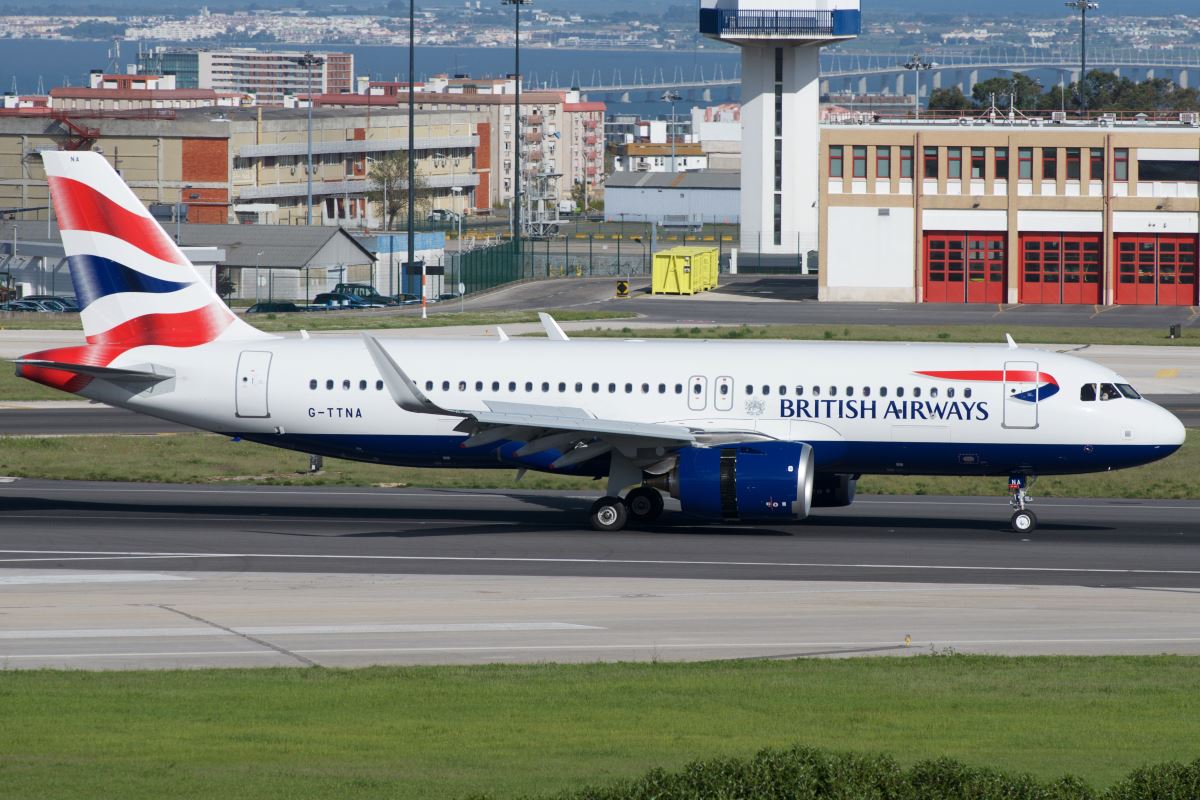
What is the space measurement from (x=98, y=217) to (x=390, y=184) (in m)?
138

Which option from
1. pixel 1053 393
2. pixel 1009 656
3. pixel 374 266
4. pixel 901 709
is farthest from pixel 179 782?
pixel 374 266

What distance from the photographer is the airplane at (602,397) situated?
34094mm

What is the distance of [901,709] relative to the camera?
63.2 ft

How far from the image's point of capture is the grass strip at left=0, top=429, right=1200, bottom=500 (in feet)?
136

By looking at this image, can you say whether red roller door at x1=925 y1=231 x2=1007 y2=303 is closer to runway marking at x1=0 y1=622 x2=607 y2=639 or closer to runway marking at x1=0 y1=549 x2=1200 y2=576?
runway marking at x1=0 y1=549 x2=1200 y2=576

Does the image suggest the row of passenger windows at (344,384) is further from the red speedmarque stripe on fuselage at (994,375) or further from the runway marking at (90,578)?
the red speedmarque stripe on fuselage at (994,375)

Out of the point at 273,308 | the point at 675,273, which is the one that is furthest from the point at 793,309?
the point at 273,308

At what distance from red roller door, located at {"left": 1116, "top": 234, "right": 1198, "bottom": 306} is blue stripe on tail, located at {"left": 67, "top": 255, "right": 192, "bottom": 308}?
73978mm

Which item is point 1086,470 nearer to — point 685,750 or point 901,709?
point 901,709

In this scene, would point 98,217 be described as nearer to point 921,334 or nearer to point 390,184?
point 921,334

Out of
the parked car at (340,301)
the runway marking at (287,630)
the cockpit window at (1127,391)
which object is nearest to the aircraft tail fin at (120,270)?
the runway marking at (287,630)

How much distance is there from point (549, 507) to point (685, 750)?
21.4 metres

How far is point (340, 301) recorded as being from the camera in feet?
338


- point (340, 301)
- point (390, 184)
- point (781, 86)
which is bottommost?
point (340, 301)
